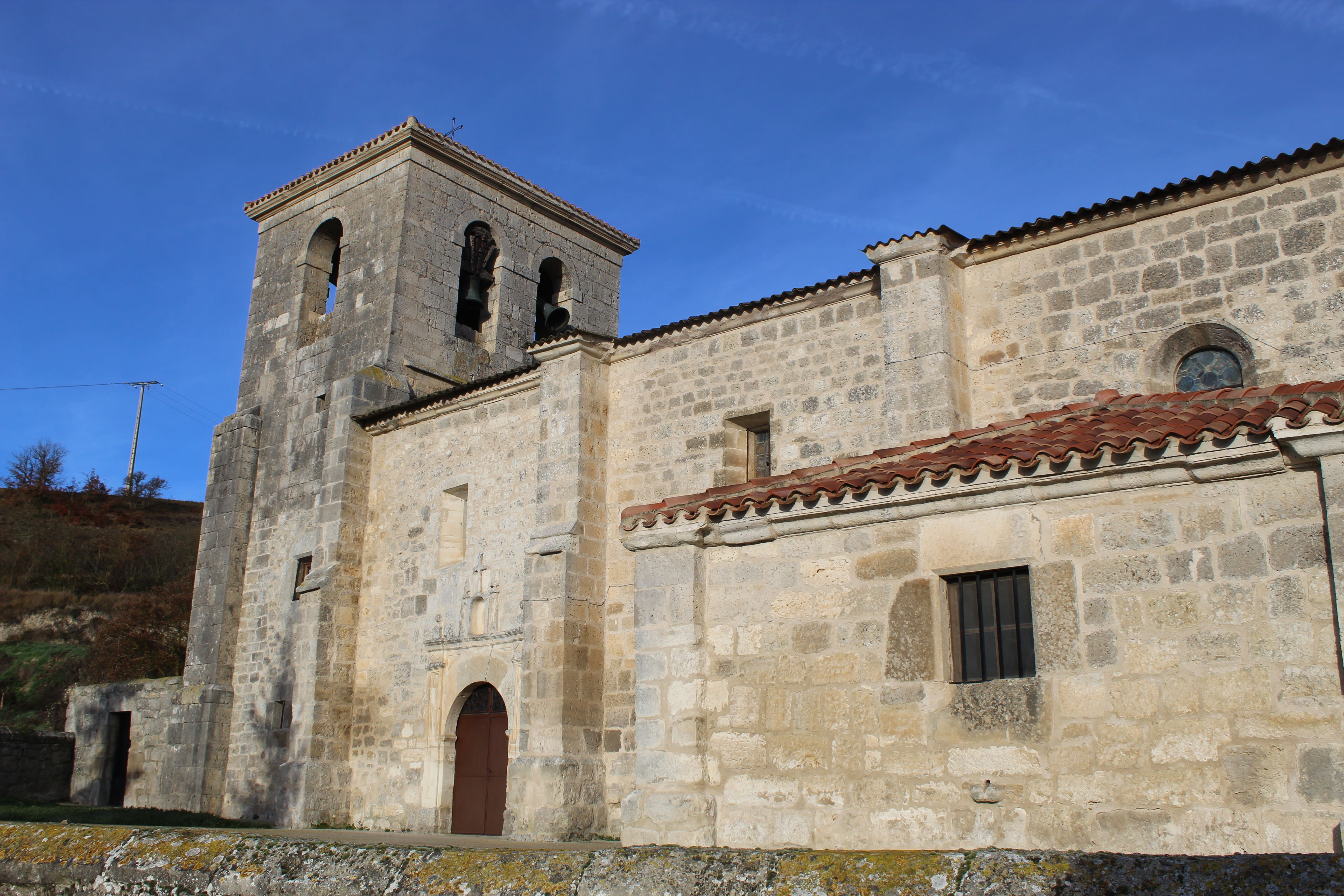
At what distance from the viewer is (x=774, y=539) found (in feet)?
18.6

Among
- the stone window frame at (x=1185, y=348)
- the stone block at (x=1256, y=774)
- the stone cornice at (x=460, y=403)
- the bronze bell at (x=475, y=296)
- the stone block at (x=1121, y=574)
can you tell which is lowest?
the stone block at (x=1256, y=774)

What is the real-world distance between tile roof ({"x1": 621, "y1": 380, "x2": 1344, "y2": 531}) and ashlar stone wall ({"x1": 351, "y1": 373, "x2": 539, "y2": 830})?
650 centimetres

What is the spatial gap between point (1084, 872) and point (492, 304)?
16263 mm

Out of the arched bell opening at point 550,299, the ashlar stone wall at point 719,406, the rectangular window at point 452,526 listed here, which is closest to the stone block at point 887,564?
the ashlar stone wall at point 719,406

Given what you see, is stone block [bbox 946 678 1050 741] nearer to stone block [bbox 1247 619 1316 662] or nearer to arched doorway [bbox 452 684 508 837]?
stone block [bbox 1247 619 1316 662]

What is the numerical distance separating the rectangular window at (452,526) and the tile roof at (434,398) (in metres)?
1.22

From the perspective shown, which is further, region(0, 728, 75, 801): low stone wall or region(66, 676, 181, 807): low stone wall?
region(0, 728, 75, 801): low stone wall

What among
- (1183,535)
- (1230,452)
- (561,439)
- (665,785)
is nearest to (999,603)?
(1183,535)

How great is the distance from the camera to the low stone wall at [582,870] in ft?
6.53

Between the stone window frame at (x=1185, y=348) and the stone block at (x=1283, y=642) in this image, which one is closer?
the stone block at (x=1283, y=642)

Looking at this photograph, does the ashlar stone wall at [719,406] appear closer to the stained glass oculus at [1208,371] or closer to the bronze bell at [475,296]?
the stained glass oculus at [1208,371]

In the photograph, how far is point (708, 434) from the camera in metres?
11.4

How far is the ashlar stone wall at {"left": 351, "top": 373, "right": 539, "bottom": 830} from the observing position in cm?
1251

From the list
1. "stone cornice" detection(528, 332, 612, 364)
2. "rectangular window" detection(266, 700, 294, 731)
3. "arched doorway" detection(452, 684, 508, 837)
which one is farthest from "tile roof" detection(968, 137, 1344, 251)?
"rectangular window" detection(266, 700, 294, 731)
